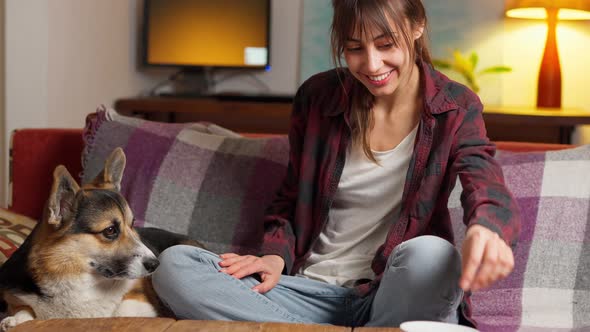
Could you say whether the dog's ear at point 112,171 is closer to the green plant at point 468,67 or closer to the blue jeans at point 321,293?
the blue jeans at point 321,293

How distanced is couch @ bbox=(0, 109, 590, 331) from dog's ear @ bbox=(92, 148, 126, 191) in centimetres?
35

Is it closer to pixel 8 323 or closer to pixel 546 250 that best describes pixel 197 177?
pixel 8 323

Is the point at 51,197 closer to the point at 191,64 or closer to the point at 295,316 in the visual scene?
the point at 295,316

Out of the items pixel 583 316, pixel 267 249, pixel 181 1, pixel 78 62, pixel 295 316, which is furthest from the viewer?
pixel 181 1

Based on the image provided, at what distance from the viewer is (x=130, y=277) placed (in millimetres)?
1618

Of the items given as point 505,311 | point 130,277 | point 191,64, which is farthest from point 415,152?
point 191,64

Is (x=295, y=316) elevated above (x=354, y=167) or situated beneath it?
situated beneath

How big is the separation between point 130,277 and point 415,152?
0.63 m

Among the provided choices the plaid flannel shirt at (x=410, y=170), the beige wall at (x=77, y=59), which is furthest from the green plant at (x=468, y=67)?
the plaid flannel shirt at (x=410, y=170)

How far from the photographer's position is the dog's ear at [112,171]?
5.81 ft

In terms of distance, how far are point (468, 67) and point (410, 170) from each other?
271cm

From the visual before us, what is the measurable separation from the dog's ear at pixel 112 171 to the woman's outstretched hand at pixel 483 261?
88 centimetres

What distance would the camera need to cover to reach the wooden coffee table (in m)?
1.20

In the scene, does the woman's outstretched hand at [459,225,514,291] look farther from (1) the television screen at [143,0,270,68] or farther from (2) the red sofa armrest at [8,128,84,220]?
(1) the television screen at [143,0,270,68]
